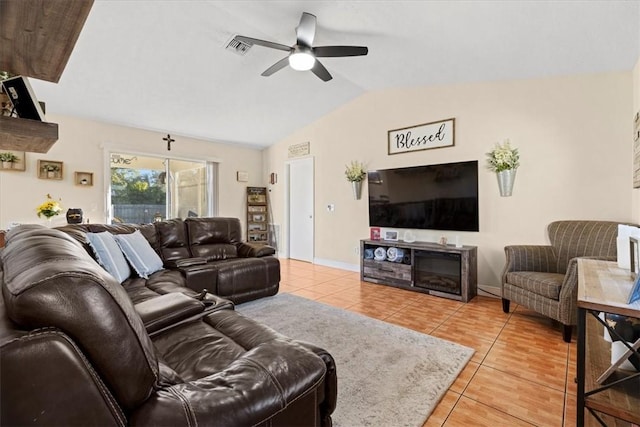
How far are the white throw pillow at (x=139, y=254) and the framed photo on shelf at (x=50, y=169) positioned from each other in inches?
89.4

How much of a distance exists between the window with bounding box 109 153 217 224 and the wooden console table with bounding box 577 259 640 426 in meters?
5.78

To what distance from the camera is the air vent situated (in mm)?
3289

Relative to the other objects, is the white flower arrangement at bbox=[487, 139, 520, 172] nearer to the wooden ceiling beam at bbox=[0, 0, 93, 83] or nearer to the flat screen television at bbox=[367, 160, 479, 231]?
the flat screen television at bbox=[367, 160, 479, 231]

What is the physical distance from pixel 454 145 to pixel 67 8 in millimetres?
4034

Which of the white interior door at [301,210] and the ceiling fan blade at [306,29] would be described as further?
the white interior door at [301,210]

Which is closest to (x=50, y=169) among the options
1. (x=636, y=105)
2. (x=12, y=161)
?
(x=12, y=161)

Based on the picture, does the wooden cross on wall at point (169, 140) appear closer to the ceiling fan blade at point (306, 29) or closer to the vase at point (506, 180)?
the ceiling fan blade at point (306, 29)

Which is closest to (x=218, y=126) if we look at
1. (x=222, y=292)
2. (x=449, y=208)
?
(x=222, y=292)

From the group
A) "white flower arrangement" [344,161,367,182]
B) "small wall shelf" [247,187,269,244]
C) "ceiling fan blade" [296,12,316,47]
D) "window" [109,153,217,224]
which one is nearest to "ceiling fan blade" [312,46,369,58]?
"ceiling fan blade" [296,12,316,47]

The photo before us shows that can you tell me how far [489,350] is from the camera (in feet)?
7.60

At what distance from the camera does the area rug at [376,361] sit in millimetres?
1641

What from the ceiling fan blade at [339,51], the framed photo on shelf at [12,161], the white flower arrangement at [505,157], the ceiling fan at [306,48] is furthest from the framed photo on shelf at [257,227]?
the white flower arrangement at [505,157]

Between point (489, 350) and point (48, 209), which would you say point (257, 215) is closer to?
point (48, 209)

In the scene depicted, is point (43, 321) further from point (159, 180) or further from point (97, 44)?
point (159, 180)
